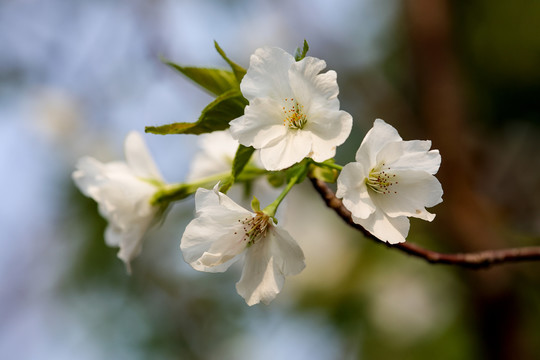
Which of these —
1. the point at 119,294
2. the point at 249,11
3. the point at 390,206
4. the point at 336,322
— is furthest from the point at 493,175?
the point at 390,206

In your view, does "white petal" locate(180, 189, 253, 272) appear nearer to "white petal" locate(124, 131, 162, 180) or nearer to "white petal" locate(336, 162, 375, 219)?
"white petal" locate(336, 162, 375, 219)

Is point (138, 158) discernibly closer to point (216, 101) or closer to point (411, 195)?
point (216, 101)

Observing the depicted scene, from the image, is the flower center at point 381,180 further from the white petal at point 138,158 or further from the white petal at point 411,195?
the white petal at point 138,158

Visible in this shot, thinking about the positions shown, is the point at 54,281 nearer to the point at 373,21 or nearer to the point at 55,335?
the point at 55,335

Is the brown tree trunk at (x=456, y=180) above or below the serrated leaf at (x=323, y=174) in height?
below

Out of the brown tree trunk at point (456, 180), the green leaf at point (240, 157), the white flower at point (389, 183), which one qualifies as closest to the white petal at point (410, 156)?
the white flower at point (389, 183)

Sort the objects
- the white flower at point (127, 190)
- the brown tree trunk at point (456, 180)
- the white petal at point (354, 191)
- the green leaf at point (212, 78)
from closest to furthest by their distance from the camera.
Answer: the white petal at point (354, 191), the green leaf at point (212, 78), the white flower at point (127, 190), the brown tree trunk at point (456, 180)
